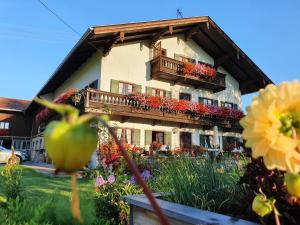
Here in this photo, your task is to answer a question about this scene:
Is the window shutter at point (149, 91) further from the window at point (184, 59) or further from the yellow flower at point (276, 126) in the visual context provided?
the yellow flower at point (276, 126)

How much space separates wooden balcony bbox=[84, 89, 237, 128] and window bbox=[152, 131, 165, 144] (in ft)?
3.99

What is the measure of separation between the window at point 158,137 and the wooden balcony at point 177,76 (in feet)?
11.2

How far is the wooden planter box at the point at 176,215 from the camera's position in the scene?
224 cm

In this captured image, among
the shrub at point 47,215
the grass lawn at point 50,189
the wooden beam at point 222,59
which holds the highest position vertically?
the wooden beam at point 222,59

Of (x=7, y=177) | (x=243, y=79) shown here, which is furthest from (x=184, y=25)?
(x=7, y=177)

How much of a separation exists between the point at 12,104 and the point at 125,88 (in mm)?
22140

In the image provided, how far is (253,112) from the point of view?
25.6 inches

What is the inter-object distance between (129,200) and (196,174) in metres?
0.82

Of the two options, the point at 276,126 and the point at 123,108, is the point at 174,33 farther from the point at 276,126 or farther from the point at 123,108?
the point at 276,126

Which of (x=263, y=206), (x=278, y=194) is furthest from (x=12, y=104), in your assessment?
(x=263, y=206)

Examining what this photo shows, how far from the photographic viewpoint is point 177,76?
61.8 feet

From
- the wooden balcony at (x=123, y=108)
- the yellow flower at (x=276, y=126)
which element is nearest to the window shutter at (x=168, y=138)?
the wooden balcony at (x=123, y=108)

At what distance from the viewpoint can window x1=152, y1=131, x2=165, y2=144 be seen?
1875 centimetres

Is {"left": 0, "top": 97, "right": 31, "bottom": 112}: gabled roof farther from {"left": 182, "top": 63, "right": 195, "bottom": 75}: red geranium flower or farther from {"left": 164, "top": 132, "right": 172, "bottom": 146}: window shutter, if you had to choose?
{"left": 182, "top": 63, "right": 195, "bottom": 75}: red geranium flower
